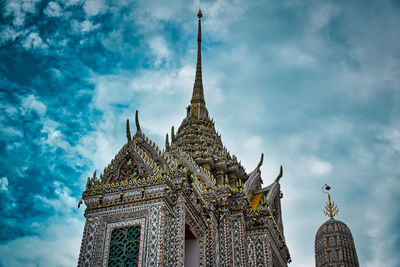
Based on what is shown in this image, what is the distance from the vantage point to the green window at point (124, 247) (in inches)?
550

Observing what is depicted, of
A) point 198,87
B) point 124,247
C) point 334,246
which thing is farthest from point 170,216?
point 198,87

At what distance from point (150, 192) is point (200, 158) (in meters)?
8.75

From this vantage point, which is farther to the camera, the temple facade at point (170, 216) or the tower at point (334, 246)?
the tower at point (334, 246)

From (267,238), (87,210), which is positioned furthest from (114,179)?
(267,238)

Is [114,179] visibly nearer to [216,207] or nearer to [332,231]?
[216,207]

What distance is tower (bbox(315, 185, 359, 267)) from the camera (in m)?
23.7

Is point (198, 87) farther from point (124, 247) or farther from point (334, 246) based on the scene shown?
point (124, 247)

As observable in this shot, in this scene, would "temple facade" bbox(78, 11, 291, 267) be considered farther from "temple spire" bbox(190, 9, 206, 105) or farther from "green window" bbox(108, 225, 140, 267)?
"temple spire" bbox(190, 9, 206, 105)

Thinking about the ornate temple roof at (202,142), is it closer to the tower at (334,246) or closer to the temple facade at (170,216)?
the temple facade at (170,216)

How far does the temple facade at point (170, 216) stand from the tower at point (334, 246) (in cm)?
209

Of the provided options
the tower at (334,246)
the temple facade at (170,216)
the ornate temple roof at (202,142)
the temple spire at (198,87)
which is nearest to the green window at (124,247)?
the temple facade at (170,216)

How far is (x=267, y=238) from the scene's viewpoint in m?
20.1

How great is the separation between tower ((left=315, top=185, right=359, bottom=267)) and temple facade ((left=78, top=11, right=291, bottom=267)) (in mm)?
2087

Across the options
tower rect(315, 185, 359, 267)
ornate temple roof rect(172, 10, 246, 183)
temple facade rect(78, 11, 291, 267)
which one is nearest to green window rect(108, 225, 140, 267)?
temple facade rect(78, 11, 291, 267)
